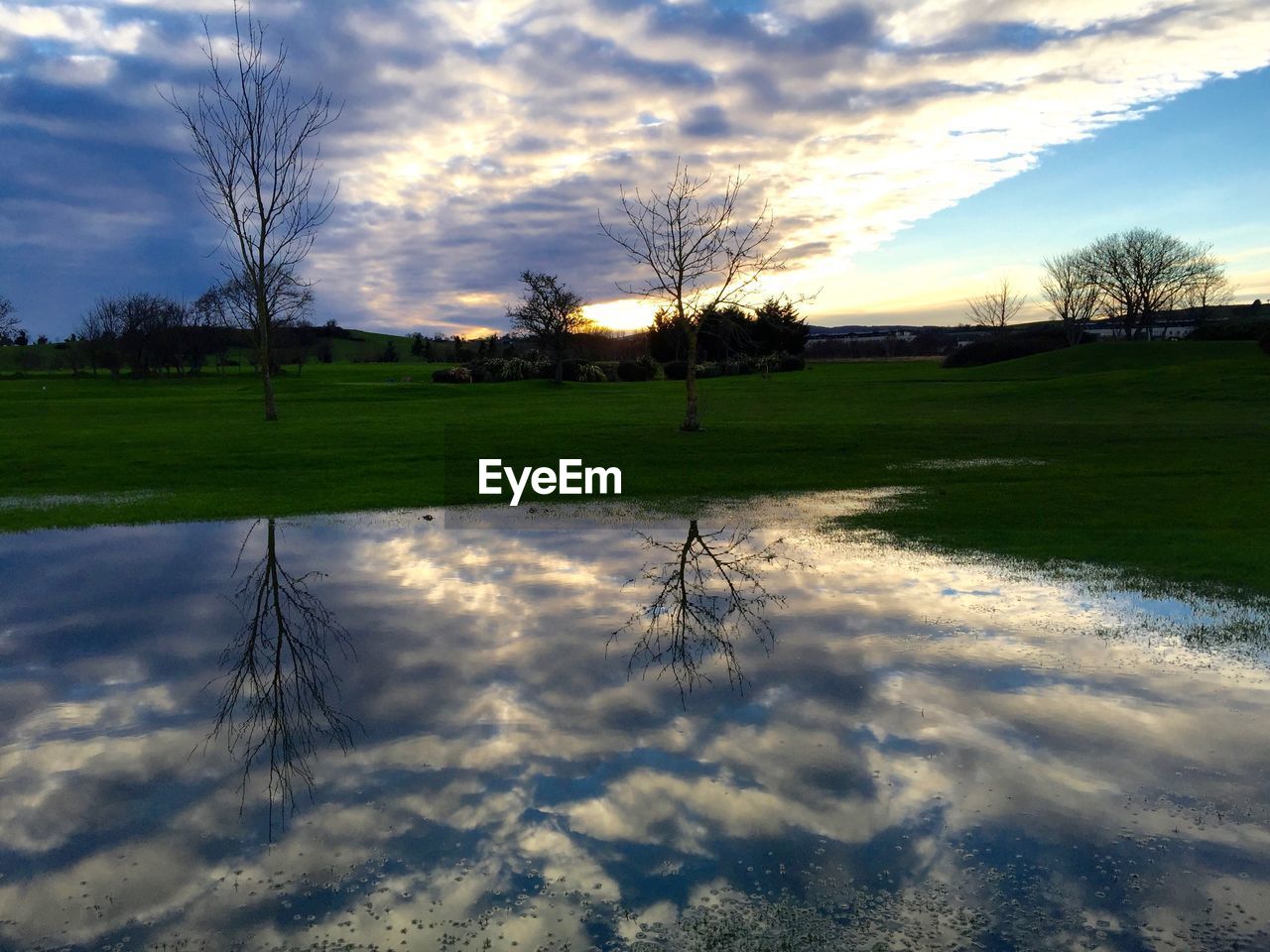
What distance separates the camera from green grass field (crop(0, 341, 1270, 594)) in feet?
49.3

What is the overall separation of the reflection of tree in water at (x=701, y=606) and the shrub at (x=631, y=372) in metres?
62.9

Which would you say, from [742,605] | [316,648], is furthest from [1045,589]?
[316,648]

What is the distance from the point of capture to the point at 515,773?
19.4 feet

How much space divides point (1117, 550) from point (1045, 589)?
2892 mm

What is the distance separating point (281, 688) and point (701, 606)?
459cm

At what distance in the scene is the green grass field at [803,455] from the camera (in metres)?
15.0

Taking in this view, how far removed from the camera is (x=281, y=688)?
25.1 ft

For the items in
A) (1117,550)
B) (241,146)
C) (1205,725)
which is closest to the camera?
(1205,725)

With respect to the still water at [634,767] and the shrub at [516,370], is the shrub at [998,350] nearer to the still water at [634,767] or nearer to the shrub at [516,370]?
the shrub at [516,370]

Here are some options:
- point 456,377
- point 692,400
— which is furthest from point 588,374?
point 692,400

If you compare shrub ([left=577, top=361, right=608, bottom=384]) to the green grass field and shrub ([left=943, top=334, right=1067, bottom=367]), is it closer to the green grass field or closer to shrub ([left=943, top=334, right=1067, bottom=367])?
the green grass field

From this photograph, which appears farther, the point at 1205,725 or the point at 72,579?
the point at 72,579

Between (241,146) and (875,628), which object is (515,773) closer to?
(875,628)

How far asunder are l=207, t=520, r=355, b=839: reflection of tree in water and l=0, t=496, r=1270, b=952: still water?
0.04 m
